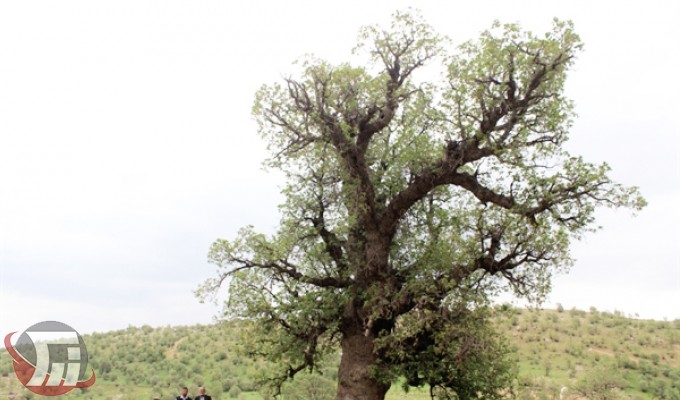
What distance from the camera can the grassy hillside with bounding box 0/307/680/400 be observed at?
37.6 m

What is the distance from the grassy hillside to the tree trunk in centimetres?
1372

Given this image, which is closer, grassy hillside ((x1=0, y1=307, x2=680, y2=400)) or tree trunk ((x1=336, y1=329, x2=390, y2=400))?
tree trunk ((x1=336, y1=329, x2=390, y2=400))

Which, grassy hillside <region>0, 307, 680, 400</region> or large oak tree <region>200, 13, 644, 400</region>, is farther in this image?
grassy hillside <region>0, 307, 680, 400</region>

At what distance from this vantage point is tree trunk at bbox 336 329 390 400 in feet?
63.4

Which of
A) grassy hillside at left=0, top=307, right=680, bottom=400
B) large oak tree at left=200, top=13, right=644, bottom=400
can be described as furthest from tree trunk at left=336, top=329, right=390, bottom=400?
grassy hillside at left=0, top=307, right=680, bottom=400

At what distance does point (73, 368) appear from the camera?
41.6 m

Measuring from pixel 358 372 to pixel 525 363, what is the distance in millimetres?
30263

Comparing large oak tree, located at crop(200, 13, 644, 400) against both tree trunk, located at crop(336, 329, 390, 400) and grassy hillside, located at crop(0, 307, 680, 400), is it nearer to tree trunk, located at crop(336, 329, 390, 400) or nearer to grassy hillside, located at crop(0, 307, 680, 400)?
tree trunk, located at crop(336, 329, 390, 400)

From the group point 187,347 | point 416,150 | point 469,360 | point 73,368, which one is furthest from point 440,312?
point 187,347

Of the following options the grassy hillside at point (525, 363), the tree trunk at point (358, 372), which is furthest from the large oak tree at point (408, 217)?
the grassy hillside at point (525, 363)

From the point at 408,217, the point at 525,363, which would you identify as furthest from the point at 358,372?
the point at 525,363

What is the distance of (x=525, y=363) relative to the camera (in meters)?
45.6

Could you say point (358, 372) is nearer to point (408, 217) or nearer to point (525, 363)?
point (408, 217)

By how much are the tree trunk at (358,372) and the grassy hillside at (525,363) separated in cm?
1372
